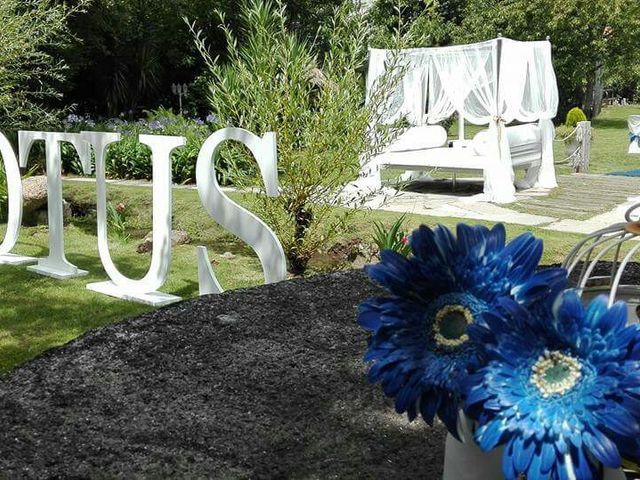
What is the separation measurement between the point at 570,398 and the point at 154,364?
54.5 inches

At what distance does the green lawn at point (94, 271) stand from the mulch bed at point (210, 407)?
6.98 ft

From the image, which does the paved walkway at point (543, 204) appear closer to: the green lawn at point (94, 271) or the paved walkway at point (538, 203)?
the paved walkway at point (538, 203)

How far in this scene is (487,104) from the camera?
31.9ft

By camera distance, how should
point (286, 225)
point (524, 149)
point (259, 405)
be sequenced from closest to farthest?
1. point (259, 405)
2. point (286, 225)
3. point (524, 149)

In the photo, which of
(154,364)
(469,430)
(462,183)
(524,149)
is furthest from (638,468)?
(462,183)

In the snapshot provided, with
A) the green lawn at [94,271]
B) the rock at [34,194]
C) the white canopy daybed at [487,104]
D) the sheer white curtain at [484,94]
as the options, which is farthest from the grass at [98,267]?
the white canopy daybed at [487,104]

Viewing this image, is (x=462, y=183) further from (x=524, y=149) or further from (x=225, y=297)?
(x=225, y=297)

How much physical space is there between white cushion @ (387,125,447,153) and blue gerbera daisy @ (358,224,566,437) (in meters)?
9.73

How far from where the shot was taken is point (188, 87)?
65.5 feet

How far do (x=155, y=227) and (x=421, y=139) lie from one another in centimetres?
697

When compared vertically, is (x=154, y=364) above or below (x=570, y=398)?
below

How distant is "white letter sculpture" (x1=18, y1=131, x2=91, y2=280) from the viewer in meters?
5.33

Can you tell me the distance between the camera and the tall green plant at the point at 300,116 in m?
5.54

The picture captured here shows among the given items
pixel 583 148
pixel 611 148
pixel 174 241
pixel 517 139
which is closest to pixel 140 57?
pixel 583 148
